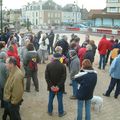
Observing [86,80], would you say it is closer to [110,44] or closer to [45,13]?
[110,44]

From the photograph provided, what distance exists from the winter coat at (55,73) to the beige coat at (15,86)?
1823mm

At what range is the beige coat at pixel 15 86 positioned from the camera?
7.64 meters

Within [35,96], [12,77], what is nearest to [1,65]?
[12,77]

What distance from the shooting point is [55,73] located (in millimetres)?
9453

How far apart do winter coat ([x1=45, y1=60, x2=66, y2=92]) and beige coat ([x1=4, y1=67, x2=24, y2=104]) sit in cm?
182

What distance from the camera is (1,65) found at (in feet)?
29.5

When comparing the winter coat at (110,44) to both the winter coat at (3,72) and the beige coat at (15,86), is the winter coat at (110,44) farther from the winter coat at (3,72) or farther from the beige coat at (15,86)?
the beige coat at (15,86)

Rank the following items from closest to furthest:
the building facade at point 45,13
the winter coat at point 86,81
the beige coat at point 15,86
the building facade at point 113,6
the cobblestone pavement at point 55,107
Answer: the beige coat at point 15,86 → the winter coat at point 86,81 → the cobblestone pavement at point 55,107 → the building facade at point 113,6 → the building facade at point 45,13

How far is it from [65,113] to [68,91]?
261cm

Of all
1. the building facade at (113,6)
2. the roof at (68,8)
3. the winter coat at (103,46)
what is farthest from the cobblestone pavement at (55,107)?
the roof at (68,8)

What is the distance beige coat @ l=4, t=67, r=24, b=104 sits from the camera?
7.64 m

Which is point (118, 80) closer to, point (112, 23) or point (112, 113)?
point (112, 113)

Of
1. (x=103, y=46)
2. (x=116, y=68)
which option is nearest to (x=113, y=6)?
(x=103, y=46)

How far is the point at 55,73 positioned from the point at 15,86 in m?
2.01
